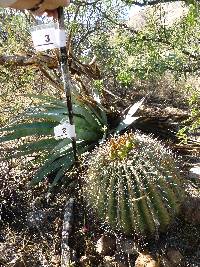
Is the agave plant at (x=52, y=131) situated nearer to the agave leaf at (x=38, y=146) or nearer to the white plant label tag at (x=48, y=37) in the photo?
the agave leaf at (x=38, y=146)

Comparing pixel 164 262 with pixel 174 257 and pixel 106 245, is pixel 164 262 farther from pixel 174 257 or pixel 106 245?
pixel 106 245

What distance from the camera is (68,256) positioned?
3.42 meters

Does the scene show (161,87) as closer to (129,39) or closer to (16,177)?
(129,39)

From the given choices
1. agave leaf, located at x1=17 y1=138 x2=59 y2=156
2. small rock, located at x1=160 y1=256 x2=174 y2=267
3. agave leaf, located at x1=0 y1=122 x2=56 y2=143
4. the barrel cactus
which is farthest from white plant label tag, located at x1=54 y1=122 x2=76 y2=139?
small rock, located at x1=160 y1=256 x2=174 y2=267

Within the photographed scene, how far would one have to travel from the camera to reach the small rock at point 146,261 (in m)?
3.21

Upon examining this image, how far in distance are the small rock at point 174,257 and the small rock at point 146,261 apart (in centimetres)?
15

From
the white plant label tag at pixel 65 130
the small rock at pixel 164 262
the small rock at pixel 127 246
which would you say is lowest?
the small rock at pixel 164 262

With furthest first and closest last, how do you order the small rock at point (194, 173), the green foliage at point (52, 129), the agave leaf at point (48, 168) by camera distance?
the green foliage at point (52, 129)
the agave leaf at point (48, 168)
the small rock at point (194, 173)

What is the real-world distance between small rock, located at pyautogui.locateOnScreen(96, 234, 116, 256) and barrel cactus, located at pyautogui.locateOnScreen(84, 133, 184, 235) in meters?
0.16

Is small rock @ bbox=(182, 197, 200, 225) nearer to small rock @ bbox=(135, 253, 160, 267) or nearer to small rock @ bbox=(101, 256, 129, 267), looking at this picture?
small rock @ bbox=(135, 253, 160, 267)

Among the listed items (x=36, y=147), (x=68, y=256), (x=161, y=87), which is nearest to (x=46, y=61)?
(x=36, y=147)

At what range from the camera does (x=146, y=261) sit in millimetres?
3234

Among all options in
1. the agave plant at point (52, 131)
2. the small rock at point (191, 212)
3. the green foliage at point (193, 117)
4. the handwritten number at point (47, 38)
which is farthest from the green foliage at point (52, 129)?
the handwritten number at point (47, 38)

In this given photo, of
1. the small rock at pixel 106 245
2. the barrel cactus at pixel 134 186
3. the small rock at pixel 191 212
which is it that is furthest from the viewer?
the small rock at pixel 191 212
